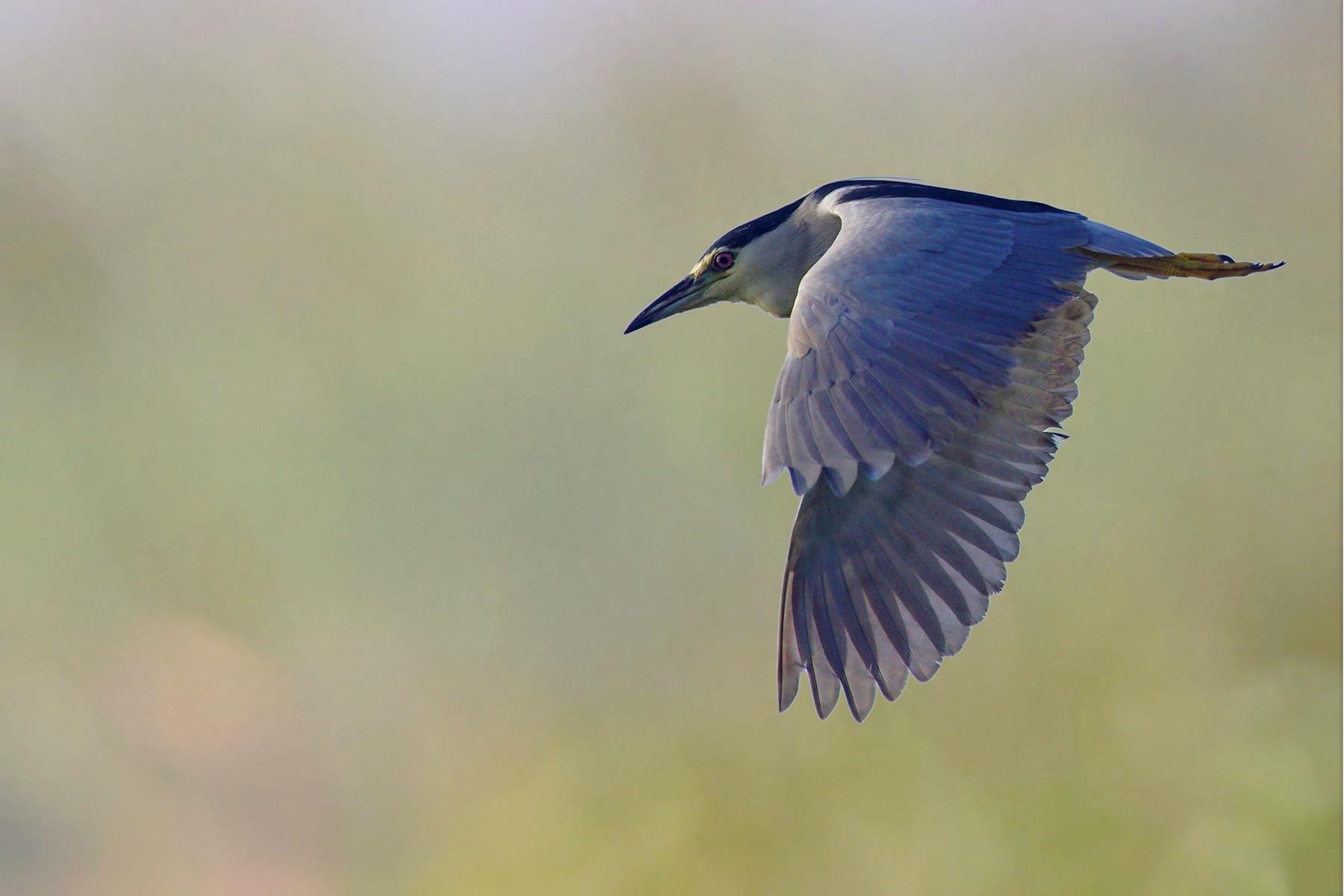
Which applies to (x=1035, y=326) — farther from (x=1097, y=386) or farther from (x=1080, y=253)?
(x=1097, y=386)

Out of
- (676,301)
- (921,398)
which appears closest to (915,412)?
(921,398)

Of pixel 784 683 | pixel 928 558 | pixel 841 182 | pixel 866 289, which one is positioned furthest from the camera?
pixel 841 182

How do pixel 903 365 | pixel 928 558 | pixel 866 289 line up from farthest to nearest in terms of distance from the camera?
pixel 928 558
pixel 866 289
pixel 903 365

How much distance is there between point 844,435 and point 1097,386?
5.82 m

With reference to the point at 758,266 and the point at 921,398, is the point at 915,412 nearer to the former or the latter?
the point at 921,398

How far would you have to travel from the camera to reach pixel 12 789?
7.83m

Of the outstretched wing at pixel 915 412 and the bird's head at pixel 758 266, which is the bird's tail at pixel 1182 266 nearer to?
the outstretched wing at pixel 915 412

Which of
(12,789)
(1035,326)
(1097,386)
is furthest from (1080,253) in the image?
(12,789)

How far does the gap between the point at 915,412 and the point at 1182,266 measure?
1.33 metres

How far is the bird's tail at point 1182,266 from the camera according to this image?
3430 mm

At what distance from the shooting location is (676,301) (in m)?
3.97

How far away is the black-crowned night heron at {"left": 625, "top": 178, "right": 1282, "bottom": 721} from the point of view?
262 cm

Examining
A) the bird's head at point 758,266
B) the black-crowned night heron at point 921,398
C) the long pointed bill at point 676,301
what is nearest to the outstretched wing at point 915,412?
the black-crowned night heron at point 921,398

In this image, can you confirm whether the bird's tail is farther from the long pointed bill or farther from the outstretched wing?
the long pointed bill
